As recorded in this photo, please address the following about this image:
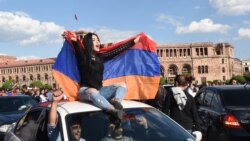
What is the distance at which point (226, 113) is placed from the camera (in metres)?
7.71

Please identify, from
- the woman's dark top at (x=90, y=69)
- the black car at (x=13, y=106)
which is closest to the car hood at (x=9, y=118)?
the black car at (x=13, y=106)

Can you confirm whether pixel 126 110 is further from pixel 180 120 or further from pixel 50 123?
pixel 180 120

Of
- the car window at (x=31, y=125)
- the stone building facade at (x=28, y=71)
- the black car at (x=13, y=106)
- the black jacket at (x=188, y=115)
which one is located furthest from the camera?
the stone building facade at (x=28, y=71)

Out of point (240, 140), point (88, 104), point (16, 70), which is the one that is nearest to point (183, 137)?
point (88, 104)

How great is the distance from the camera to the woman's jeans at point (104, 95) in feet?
15.0

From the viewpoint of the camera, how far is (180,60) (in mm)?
153750

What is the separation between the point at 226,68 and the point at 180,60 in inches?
581

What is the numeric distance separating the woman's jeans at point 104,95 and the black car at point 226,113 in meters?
3.12

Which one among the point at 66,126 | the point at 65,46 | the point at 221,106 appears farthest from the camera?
the point at 221,106

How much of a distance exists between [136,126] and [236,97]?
414cm

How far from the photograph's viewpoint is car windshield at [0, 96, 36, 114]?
10.9 meters

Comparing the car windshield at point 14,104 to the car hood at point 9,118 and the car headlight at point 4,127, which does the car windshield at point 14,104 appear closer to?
the car hood at point 9,118

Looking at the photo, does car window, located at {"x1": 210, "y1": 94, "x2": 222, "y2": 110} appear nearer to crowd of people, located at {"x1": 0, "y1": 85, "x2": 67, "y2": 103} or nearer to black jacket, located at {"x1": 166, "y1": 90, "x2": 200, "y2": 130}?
black jacket, located at {"x1": 166, "y1": 90, "x2": 200, "y2": 130}

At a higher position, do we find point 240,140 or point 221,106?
point 221,106
